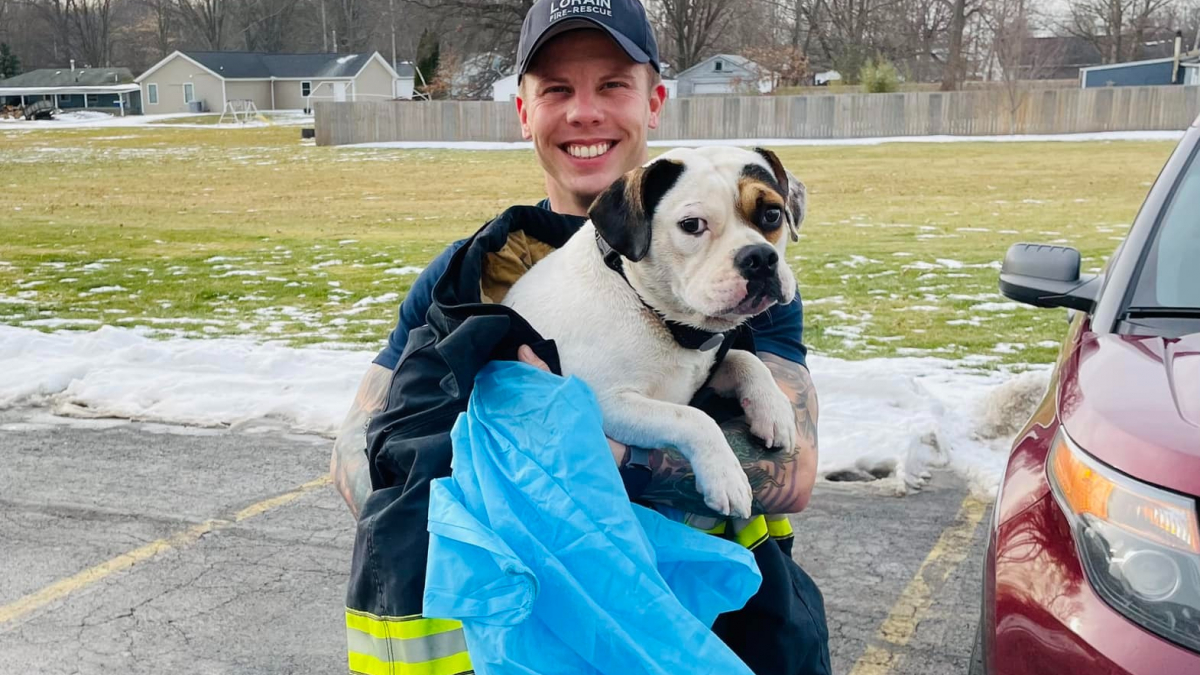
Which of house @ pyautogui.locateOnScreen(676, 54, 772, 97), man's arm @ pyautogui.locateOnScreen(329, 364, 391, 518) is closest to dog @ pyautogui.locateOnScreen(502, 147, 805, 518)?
man's arm @ pyautogui.locateOnScreen(329, 364, 391, 518)

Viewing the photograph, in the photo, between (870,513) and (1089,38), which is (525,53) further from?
A: (1089,38)

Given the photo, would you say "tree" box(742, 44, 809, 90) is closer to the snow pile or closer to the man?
the snow pile

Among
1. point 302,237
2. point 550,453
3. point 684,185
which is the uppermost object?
point 684,185

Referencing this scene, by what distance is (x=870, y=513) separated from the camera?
4.85m

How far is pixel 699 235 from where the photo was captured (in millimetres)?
2283

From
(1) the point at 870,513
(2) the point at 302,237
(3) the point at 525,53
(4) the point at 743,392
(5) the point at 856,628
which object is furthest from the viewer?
(2) the point at 302,237

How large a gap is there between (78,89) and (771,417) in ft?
314

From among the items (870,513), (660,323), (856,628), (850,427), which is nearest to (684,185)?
(660,323)

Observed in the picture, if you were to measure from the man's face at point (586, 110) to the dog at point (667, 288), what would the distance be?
0.31m

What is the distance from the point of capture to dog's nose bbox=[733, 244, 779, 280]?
2207 mm

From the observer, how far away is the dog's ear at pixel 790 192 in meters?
2.48

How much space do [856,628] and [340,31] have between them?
332 ft

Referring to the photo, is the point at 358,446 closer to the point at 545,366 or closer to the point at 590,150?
the point at 545,366

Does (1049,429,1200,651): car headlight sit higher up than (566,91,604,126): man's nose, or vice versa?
(566,91,604,126): man's nose
